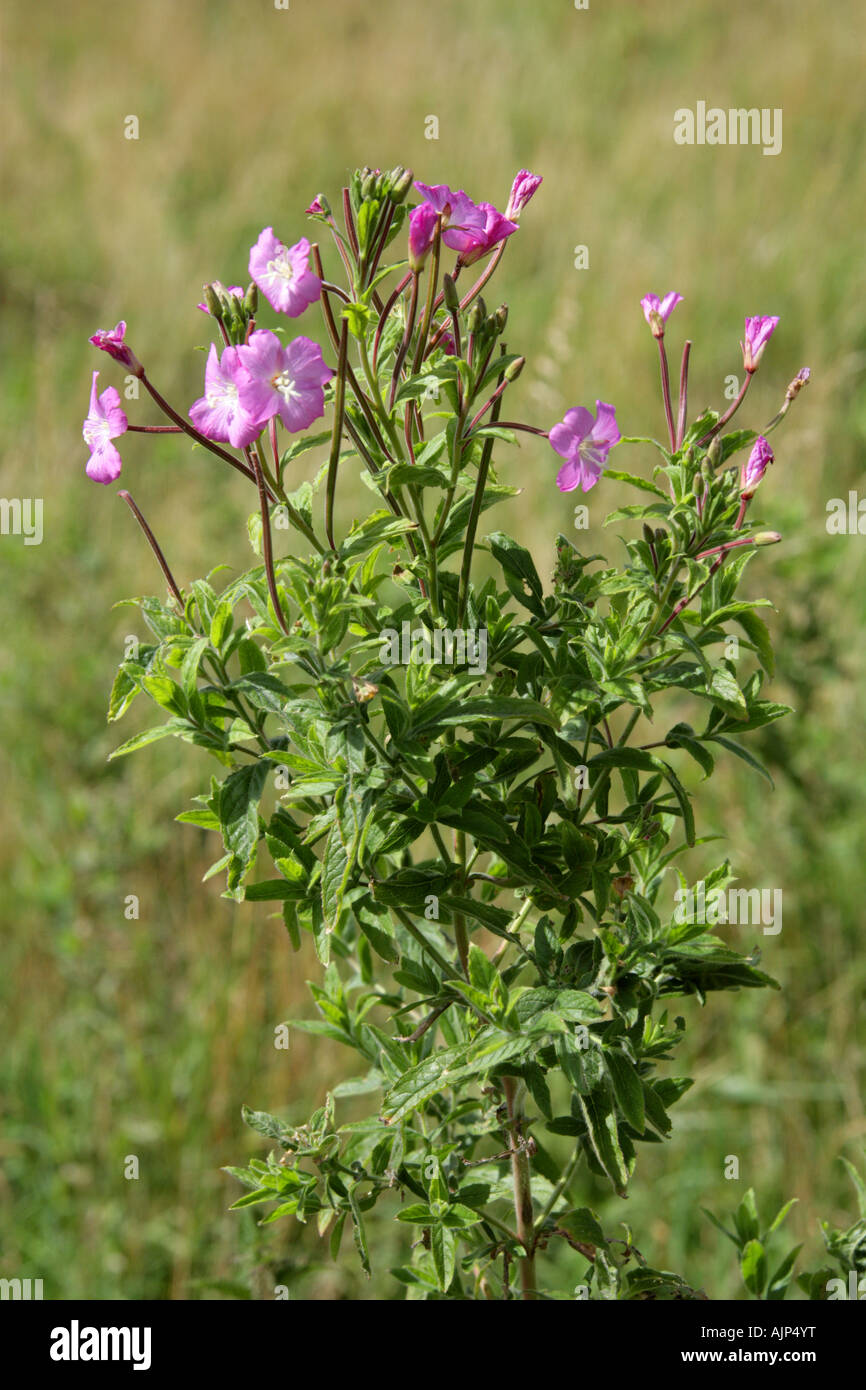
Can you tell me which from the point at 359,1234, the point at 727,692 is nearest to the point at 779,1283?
the point at 359,1234

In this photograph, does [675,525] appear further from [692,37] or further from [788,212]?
[692,37]

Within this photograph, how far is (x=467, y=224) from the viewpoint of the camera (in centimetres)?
132

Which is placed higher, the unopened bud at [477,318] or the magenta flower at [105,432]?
the unopened bud at [477,318]

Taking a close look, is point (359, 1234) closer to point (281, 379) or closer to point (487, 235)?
point (281, 379)

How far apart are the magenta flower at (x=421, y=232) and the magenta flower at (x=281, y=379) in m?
0.18

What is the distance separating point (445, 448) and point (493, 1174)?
1019 millimetres

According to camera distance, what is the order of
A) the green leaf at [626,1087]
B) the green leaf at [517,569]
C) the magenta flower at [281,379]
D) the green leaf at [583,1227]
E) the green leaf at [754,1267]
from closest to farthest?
the magenta flower at [281,379] < the green leaf at [626,1087] < the green leaf at [517,569] < the green leaf at [583,1227] < the green leaf at [754,1267]

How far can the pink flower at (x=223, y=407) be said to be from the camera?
1180 mm

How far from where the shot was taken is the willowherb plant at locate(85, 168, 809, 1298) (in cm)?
126

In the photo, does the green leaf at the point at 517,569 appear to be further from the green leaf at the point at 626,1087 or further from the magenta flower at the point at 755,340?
the green leaf at the point at 626,1087

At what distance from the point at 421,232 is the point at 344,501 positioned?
4.06m

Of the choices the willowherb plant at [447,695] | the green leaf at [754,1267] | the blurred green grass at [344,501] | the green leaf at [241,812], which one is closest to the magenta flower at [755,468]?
the willowherb plant at [447,695]

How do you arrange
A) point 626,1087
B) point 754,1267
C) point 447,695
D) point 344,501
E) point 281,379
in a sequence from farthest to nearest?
point 344,501
point 754,1267
point 626,1087
point 447,695
point 281,379

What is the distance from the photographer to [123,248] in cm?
750
